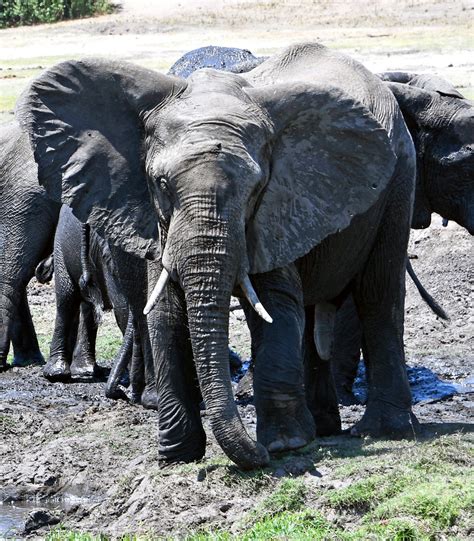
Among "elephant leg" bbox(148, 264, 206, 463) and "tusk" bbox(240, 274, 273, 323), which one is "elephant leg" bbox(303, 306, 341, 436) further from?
"tusk" bbox(240, 274, 273, 323)

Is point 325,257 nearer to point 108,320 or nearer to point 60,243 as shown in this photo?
point 60,243

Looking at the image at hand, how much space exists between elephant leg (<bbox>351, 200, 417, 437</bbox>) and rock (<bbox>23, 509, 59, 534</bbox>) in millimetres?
1790

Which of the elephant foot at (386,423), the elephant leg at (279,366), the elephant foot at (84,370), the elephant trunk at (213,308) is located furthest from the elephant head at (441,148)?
the elephant trunk at (213,308)

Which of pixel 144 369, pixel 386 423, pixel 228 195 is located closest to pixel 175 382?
pixel 228 195

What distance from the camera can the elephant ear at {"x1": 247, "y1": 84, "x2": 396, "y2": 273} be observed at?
26.1 ft

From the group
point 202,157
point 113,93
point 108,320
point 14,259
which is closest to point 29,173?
point 14,259

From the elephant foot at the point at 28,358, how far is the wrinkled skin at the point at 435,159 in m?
3.35

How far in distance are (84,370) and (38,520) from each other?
4424 mm

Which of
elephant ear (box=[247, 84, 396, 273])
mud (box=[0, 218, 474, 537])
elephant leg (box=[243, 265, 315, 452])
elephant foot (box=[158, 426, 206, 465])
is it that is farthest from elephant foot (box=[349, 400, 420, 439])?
elephant ear (box=[247, 84, 396, 273])

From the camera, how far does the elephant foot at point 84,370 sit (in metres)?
12.8

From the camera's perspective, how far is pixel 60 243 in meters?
12.9

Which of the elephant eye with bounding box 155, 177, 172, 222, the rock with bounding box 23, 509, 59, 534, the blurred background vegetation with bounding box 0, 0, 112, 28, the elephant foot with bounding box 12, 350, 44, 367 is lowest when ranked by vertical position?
the blurred background vegetation with bounding box 0, 0, 112, 28

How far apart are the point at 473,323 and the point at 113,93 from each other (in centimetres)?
624

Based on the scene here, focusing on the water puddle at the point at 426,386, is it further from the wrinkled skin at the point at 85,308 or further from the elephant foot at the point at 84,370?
the elephant foot at the point at 84,370
